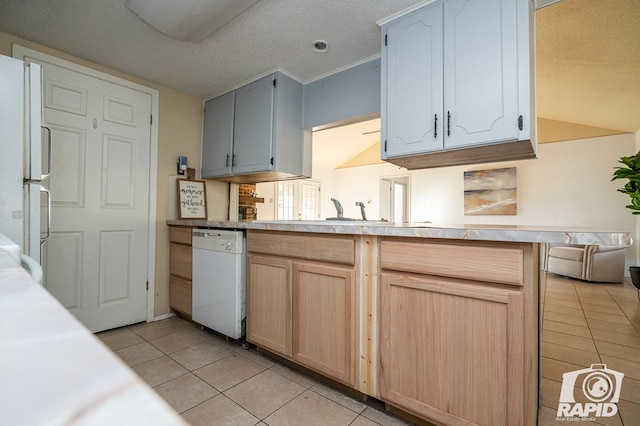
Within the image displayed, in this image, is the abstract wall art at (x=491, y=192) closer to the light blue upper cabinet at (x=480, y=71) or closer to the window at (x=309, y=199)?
the window at (x=309, y=199)

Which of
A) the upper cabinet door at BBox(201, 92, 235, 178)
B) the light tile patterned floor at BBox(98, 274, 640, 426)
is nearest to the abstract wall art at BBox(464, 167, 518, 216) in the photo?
the light tile patterned floor at BBox(98, 274, 640, 426)

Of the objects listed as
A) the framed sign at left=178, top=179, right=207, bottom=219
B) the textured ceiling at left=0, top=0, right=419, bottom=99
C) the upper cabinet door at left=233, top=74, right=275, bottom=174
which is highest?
the textured ceiling at left=0, top=0, right=419, bottom=99

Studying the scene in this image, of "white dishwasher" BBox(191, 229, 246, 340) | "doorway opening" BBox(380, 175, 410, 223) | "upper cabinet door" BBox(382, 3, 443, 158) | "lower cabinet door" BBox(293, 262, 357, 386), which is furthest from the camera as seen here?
"doorway opening" BBox(380, 175, 410, 223)

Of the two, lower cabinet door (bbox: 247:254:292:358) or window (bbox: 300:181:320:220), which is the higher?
window (bbox: 300:181:320:220)

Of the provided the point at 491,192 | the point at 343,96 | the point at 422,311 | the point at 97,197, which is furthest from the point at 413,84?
the point at 491,192

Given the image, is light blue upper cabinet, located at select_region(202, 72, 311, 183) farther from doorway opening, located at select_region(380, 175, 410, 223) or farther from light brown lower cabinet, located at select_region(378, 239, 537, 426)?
doorway opening, located at select_region(380, 175, 410, 223)

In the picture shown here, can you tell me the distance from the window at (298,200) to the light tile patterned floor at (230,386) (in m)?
4.25

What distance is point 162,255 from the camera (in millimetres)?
2830

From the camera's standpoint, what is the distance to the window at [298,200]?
658cm

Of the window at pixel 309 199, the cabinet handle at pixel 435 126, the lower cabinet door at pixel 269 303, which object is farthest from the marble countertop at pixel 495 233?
the window at pixel 309 199

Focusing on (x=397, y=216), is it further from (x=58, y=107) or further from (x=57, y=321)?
(x=57, y=321)

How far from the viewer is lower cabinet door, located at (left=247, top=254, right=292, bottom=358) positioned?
180cm

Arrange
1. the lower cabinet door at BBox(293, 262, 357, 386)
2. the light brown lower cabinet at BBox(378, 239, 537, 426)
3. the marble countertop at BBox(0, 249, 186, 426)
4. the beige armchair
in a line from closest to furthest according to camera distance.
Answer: the marble countertop at BBox(0, 249, 186, 426) < the light brown lower cabinet at BBox(378, 239, 537, 426) < the lower cabinet door at BBox(293, 262, 357, 386) < the beige armchair

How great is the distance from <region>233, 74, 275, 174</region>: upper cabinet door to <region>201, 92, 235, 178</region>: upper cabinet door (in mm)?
97
